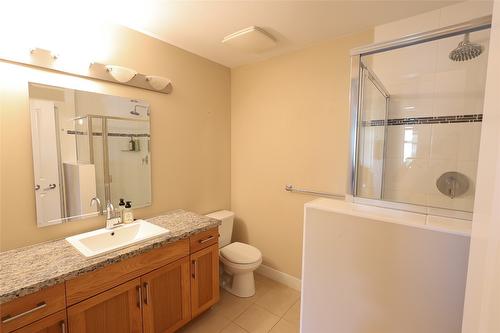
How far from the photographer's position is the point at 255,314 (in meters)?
1.98

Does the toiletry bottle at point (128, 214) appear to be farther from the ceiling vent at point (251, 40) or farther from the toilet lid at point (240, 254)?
the ceiling vent at point (251, 40)

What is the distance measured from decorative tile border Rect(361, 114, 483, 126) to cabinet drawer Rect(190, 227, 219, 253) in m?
1.41

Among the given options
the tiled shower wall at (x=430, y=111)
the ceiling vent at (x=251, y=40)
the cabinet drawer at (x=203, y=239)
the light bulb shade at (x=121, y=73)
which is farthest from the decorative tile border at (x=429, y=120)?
the light bulb shade at (x=121, y=73)

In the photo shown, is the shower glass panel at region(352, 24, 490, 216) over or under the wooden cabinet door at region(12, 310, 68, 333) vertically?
over

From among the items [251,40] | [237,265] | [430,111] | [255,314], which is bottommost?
[255,314]

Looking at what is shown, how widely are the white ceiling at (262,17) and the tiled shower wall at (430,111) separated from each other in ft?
0.63

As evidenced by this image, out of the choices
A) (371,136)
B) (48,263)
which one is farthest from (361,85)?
(48,263)

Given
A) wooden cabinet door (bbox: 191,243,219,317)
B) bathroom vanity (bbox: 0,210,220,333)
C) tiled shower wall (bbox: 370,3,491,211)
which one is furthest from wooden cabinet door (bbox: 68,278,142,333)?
tiled shower wall (bbox: 370,3,491,211)

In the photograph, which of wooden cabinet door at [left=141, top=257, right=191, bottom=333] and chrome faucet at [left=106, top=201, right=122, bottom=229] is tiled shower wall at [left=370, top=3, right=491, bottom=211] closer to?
wooden cabinet door at [left=141, top=257, right=191, bottom=333]

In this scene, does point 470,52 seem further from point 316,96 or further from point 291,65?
point 291,65

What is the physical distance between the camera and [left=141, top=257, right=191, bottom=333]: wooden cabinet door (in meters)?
1.46

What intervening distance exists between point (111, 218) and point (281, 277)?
5.85ft

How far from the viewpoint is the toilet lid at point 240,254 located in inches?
83.0

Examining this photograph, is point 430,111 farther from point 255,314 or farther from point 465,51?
point 255,314
